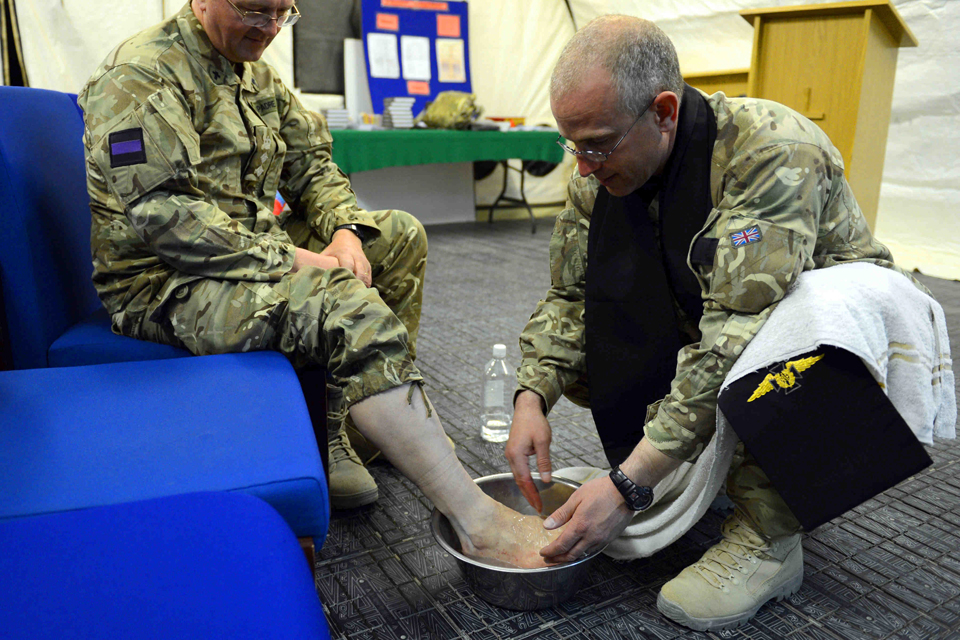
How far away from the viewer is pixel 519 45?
5.93 m

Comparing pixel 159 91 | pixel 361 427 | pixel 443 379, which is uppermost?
pixel 159 91

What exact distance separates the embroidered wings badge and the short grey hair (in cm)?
45

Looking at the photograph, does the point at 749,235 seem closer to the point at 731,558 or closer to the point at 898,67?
the point at 731,558

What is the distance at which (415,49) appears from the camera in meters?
5.52

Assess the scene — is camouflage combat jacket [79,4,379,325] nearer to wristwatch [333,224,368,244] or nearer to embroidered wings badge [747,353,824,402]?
wristwatch [333,224,368,244]

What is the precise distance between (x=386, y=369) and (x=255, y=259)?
344 millimetres

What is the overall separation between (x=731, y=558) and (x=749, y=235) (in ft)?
1.84

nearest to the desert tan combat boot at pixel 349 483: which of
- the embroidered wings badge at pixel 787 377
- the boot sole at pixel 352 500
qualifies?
the boot sole at pixel 352 500

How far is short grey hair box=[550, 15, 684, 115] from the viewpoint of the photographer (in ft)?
3.58

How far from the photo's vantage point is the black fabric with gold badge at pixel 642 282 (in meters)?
1.21

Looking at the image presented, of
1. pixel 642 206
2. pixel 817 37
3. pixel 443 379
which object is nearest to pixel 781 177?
pixel 642 206

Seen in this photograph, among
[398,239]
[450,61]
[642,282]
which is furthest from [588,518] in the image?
[450,61]

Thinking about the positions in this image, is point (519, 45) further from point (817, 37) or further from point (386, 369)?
point (386, 369)

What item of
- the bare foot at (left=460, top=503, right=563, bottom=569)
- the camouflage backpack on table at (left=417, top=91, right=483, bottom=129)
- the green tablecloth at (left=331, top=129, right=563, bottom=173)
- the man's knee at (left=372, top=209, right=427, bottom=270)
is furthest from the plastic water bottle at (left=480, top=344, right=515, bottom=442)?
the camouflage backpack on table at (left=417, top=91, right=483, bottom=129)
